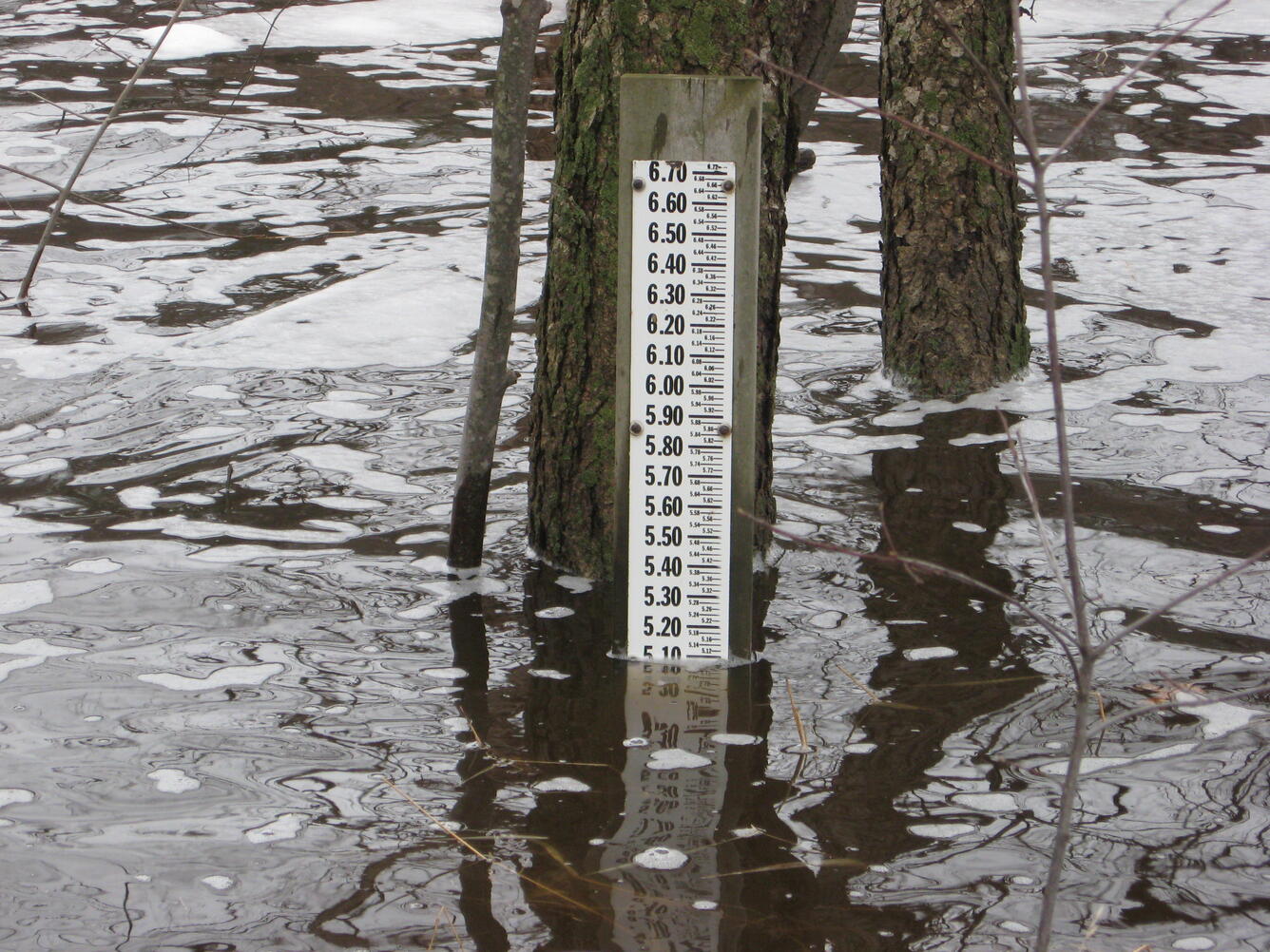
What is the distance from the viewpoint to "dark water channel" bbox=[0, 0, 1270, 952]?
106 inches

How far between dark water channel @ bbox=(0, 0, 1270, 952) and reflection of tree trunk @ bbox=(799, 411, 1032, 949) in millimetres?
13

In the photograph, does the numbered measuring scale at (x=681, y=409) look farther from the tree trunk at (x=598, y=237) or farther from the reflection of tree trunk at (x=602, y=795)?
the tree trunk at (x=598, y=237)

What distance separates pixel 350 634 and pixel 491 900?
130 cm

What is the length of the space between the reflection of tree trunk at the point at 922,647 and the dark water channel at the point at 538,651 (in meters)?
0.01

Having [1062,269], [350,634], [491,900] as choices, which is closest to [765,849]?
[491,900]

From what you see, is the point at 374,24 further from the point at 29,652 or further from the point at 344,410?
the point at 29,652

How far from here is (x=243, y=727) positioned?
3.32 meters

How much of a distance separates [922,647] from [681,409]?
100 centimetres

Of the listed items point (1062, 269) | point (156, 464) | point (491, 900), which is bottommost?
point (491, 900)

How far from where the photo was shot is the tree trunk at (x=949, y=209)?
5.35m

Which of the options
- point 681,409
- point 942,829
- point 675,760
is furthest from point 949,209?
point 942,829

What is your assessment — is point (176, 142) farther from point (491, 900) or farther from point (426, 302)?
point (491, 900)

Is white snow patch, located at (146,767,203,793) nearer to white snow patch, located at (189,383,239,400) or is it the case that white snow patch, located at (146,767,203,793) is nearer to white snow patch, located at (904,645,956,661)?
white snow patch, located at (904,645,956,661)

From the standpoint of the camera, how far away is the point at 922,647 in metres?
3.78
